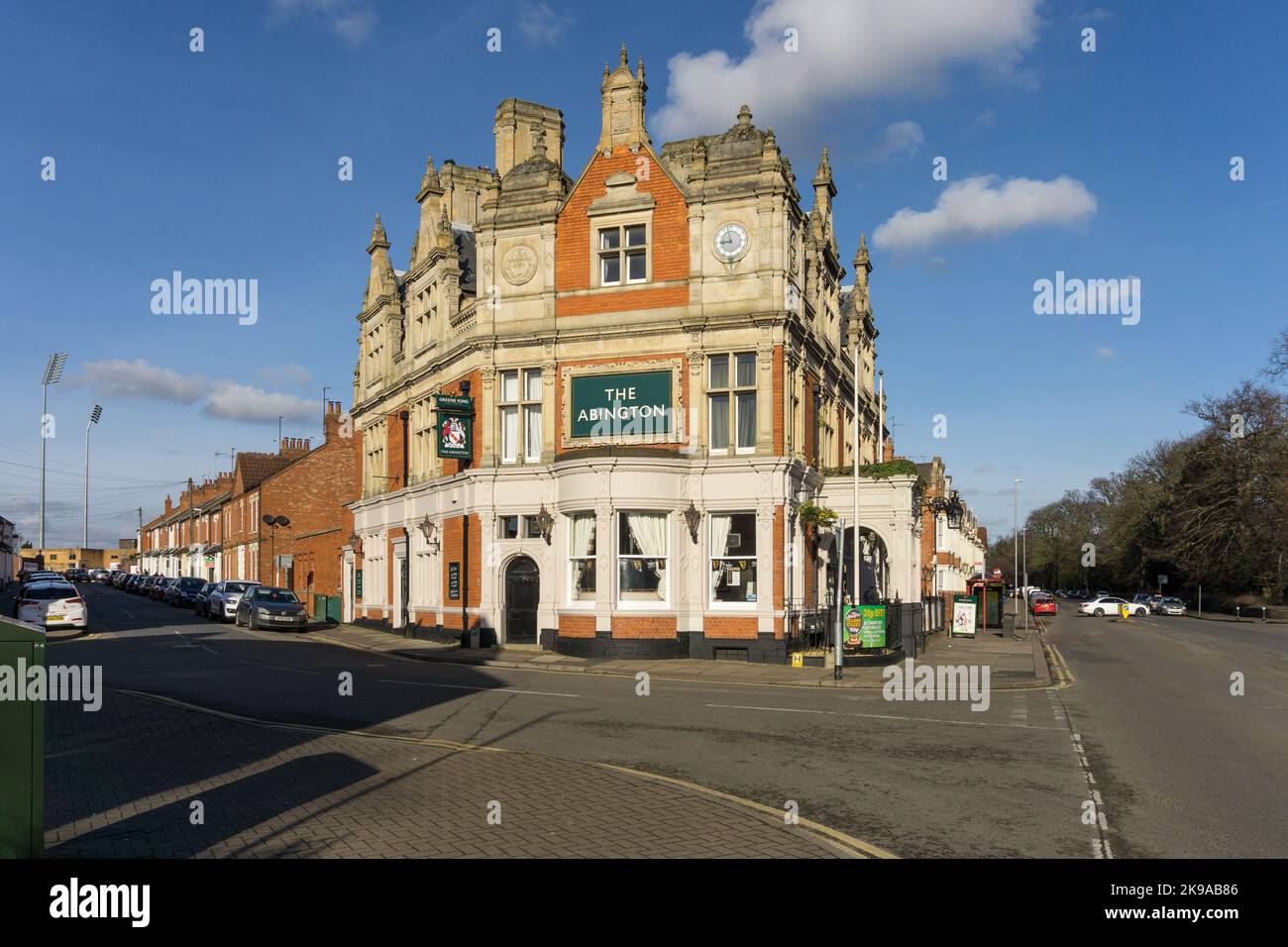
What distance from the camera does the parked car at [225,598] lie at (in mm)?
43188

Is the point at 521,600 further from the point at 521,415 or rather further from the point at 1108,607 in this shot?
the point at 1108,607

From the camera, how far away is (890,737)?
14508 mm

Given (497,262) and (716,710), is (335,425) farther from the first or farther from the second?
(716,710)

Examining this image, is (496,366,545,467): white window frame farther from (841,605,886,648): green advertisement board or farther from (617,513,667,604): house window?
(841,605,886,648): green advertisement board

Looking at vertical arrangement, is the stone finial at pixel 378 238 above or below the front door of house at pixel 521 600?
above

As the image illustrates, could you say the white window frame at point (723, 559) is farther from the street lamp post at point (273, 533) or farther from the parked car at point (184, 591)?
the street lamp post at point (273, 533)

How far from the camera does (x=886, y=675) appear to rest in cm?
2378

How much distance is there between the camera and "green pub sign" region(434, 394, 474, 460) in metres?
31.3

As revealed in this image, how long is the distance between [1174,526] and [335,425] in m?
61.3

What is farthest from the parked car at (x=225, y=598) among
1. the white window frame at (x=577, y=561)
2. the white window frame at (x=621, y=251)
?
the white window frame at (x=621, y=251)

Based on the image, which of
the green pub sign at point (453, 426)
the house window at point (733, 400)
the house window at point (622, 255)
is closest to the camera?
the house window at point (733, 400)
